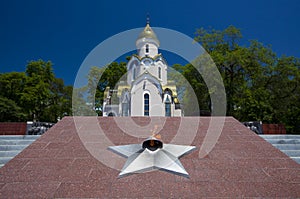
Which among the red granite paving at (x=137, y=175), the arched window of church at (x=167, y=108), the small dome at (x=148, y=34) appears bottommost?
the red granite paving at (x=137, y=175)

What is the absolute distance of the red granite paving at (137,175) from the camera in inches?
144

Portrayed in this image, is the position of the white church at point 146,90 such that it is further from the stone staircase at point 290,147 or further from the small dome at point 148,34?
the stone staircase at point 290,147

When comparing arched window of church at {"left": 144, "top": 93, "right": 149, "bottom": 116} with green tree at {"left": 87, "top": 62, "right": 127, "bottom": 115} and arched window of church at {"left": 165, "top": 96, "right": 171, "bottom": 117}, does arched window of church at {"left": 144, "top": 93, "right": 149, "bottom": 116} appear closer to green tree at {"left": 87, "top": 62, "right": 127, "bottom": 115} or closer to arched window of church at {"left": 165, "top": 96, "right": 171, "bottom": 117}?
arched window of church at {"left": 165, "top": 96, "right": 171, "bottom": 117}

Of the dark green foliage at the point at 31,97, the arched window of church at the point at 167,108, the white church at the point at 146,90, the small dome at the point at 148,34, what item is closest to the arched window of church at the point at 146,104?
the white church at the point at 146,90

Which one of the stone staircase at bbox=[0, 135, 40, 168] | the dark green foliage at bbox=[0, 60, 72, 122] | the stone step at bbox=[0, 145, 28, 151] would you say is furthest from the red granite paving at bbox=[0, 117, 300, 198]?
the dark green foliage at bbox=[0, 60, 72, 122]

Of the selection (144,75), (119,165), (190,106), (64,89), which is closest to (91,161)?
(119,165)

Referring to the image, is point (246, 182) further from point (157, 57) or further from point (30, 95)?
point (30, 95)

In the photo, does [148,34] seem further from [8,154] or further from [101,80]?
[8,154]

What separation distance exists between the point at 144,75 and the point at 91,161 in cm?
1810

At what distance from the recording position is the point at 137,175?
13.4 ft

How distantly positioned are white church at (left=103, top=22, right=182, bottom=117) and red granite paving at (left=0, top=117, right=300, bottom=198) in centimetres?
1609

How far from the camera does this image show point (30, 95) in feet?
81.3

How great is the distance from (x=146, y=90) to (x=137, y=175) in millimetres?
18452

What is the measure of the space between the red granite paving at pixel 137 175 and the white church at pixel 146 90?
52.8 ft
